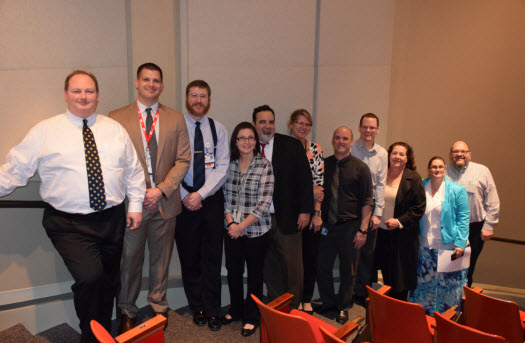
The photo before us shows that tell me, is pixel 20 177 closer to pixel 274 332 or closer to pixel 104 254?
pixel 104 254

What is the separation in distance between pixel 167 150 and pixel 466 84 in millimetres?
3677

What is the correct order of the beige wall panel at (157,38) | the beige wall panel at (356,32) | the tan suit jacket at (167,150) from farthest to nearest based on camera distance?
1. the beige wall panel at (356,32)
2. the beige wall panel at (157,38)
3. the tan suit jacket at (167,150)

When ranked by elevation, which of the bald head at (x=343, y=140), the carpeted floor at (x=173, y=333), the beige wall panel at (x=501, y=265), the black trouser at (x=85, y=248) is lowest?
the beige wall panel at (x=501, y=265)

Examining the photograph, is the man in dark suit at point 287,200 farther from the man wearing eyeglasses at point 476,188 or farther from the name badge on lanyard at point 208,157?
the man wearing eyeglasses at point 476,188

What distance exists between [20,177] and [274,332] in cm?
159

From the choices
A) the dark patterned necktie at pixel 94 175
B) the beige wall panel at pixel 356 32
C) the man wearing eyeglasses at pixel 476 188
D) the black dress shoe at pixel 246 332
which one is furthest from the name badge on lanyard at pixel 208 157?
the man wearing eyeglasses at pixel 476 188

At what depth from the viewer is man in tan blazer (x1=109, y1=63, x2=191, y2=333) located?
2.48 metres

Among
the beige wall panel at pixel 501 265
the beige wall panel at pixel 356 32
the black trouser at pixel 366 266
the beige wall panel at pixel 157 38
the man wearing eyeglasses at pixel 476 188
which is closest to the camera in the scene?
the beige wall panel at pixel 157 38


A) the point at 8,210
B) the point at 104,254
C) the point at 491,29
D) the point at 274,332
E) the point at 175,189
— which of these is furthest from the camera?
the point at 491,29

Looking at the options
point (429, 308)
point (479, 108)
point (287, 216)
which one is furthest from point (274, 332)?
point (479, 108)

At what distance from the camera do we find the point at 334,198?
120 inches

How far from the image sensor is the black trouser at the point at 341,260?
3074 mm

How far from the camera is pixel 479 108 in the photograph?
14.6ft

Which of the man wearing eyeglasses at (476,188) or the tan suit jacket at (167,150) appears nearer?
the tan suit jacket at (167,150)
